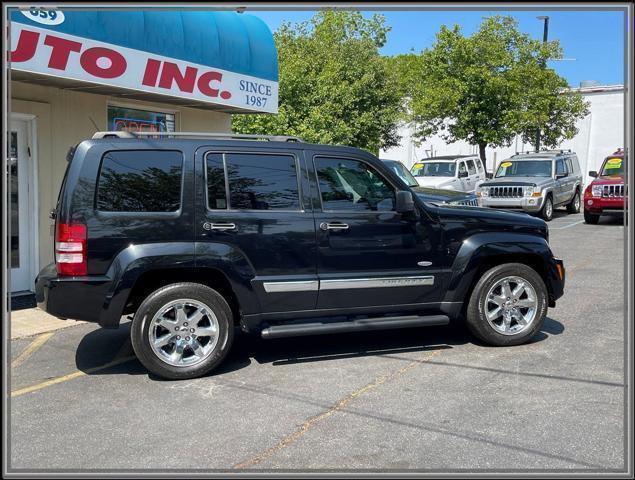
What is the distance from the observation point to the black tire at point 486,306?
5.92 metres

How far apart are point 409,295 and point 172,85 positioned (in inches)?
207

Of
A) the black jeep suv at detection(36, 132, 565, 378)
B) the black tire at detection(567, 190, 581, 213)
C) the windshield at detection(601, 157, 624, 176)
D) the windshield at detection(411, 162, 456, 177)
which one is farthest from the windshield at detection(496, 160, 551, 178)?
the black jeep suv at detection(36, 132, 565, 378)

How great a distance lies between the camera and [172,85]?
30.0 feet

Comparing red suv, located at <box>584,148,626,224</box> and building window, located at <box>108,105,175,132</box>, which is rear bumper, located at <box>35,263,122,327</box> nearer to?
building window, located at <box>108,105,175,132</box>

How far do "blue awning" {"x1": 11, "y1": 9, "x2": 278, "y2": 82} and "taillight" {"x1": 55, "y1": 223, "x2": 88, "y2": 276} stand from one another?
3458 millimetres

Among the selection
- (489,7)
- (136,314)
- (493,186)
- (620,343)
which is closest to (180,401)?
(136,314)

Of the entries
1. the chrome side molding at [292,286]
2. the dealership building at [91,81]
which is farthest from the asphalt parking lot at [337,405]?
the dealership building at [91,81]

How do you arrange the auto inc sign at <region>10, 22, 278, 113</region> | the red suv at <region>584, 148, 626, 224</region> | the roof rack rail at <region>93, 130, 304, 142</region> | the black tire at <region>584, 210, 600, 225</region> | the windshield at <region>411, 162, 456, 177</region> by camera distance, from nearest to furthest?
the roof rack rail at <region>93, 130, 304, 142</region>
the auto inc sign at <region>10, 22, 278, 113</region>
the red suv at <region>584, 148, 626, 224</region>
the black tire at <region>584, 210, 600, 225</region>
the windshield at <region>411, 162, 456, 177</region>

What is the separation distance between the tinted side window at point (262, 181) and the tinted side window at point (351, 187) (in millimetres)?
277

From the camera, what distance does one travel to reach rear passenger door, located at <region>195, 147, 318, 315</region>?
17.2 ft

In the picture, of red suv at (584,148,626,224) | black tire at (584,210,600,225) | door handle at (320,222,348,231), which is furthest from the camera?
black tire at (584,210,600,225)

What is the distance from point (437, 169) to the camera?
19.0 meters

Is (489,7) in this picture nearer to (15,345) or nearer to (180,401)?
(180,401)

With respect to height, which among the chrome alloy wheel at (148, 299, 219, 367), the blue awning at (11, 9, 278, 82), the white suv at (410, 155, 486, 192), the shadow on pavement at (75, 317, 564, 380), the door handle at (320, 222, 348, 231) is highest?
the blue awning at (11, 9, 278, 82)
